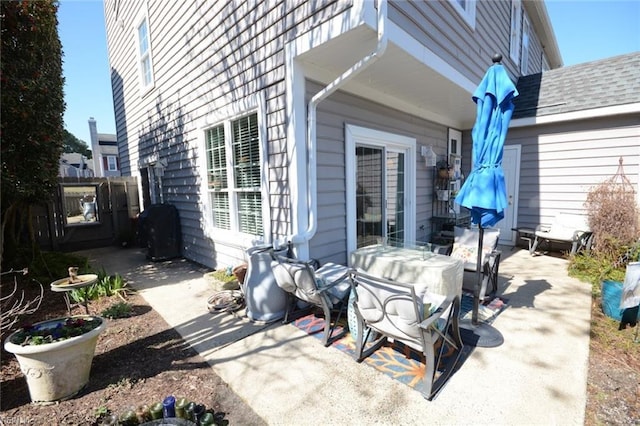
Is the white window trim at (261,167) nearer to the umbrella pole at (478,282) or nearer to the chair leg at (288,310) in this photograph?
the chair leg at (288,310)

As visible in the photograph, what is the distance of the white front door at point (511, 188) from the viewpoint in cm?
662

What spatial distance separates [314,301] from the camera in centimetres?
286

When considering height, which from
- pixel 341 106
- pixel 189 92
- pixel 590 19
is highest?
pixel 590 19

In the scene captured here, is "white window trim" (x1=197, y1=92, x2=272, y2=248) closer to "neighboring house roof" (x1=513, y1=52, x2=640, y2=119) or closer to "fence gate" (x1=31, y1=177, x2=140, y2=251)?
"fence gate" (x1=31, y1=177, x2=140, y2=251)

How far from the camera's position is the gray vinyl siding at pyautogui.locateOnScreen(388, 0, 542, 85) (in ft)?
10.8

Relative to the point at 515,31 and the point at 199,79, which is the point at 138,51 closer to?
the point at 199,79

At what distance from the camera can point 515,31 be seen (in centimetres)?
716

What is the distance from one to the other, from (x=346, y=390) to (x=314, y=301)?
2.83 feet

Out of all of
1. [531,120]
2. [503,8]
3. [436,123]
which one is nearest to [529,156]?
[531,120]

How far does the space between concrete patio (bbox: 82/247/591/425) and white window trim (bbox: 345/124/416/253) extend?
1.74 metres

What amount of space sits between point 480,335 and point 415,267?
86 centimetres

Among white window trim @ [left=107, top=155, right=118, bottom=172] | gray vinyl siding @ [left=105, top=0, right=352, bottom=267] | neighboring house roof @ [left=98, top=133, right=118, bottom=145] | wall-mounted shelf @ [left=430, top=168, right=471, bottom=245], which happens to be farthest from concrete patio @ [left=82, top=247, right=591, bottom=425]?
neighboring house roof @ [left=98, top=133, right=118, bottom=145]

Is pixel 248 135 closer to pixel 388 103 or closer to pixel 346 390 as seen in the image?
pixel 388 103

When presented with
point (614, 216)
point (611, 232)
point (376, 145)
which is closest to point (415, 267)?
point (376, 145)
